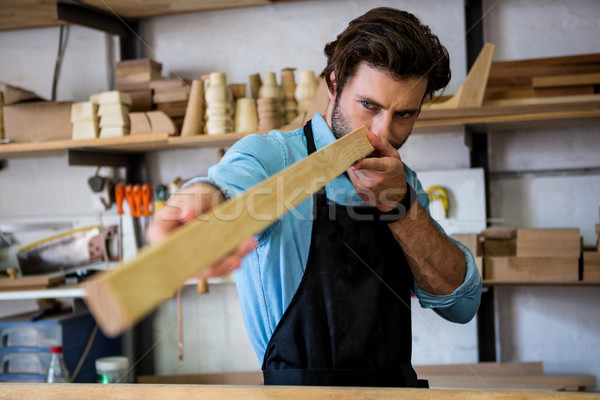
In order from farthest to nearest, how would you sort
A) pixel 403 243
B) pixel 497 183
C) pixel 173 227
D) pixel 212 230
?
1. pixel 497 183
2. pixel 403 243
3. pixel 173 227
4. pixel 212 230

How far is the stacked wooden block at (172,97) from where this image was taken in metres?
2.46

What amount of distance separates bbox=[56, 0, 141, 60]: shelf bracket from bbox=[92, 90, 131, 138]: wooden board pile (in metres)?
0.37

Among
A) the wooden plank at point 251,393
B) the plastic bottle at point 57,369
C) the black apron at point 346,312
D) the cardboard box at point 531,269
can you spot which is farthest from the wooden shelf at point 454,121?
the wooden plank at point 251,393

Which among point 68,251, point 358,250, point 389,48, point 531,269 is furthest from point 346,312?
point 68,251

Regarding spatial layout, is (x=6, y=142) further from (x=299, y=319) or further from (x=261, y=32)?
(x=299, y=319)

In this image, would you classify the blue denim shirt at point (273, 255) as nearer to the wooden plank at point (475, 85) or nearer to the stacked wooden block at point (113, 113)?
the wooden plank at point (475, 85)

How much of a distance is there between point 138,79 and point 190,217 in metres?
2.07

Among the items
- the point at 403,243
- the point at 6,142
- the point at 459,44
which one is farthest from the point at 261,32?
the point at 403,243

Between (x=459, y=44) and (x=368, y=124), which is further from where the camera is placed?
(x=459, y=44)

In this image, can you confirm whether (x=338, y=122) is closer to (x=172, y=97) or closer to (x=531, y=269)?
(x=531, y=269)

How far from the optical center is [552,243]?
6.92 ft

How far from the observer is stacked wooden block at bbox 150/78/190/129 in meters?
2.46

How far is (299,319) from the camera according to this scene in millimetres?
1065

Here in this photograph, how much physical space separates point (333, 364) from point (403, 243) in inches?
11.5
